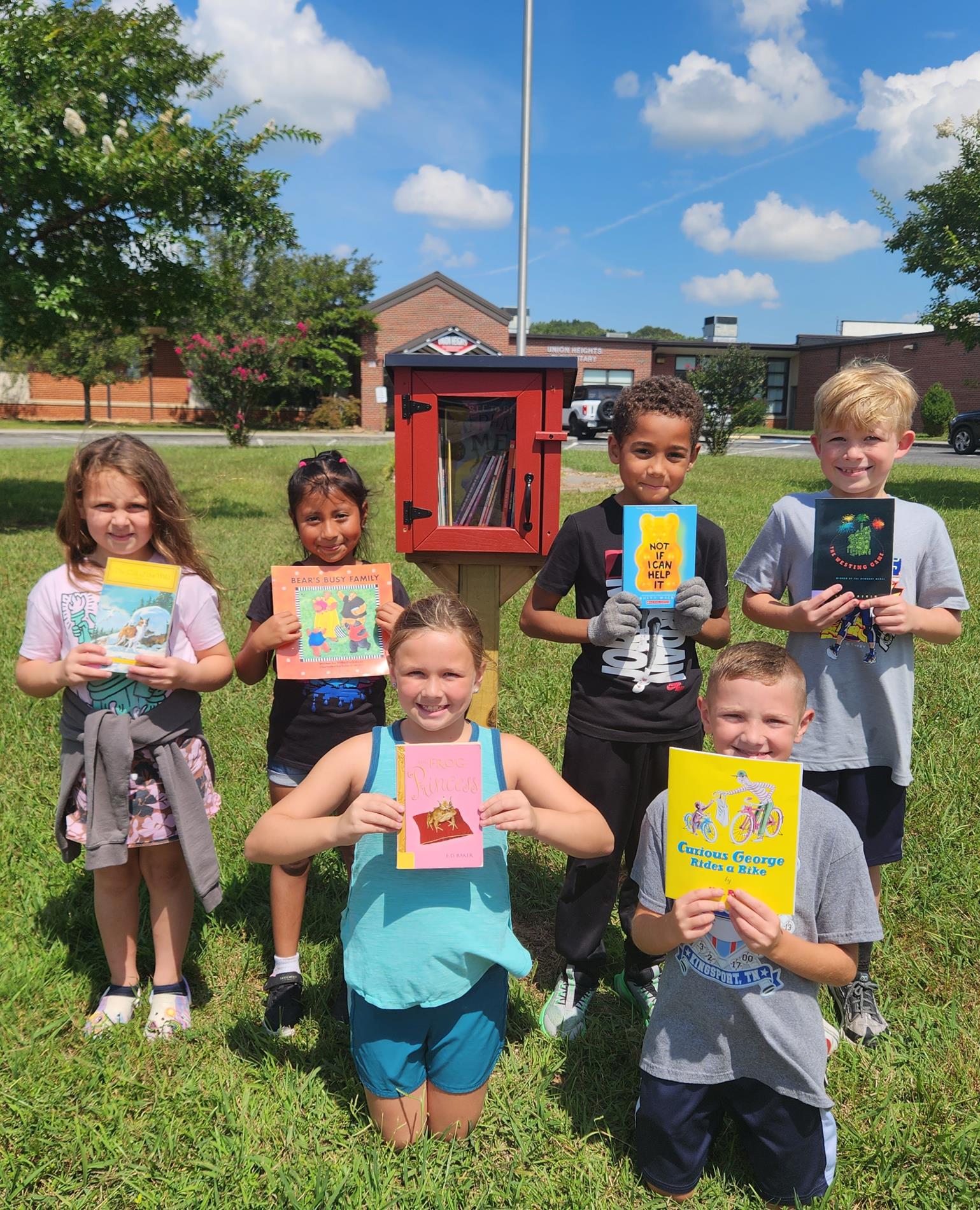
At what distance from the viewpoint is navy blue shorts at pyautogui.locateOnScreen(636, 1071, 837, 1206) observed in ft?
6.22

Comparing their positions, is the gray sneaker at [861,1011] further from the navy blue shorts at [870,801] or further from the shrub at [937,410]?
the shrub at [937,410]

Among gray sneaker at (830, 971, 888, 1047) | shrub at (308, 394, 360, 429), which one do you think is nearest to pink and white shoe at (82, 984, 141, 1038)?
gray sneaker at (830, 971, 888, 1047)

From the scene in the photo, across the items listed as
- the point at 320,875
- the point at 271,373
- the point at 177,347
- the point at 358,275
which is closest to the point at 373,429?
the point at 358,275

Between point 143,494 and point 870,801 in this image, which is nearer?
point 143,494

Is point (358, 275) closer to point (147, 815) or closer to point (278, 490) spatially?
point (278, 490)

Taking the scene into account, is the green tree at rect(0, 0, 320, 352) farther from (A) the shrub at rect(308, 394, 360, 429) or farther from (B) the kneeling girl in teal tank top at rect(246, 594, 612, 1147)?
(A) the shrub at rect(308, 394, 360, 429)

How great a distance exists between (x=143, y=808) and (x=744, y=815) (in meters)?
1.67

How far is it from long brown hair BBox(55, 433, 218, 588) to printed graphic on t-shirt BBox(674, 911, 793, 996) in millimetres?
1699

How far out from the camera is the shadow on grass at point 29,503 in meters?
10.8

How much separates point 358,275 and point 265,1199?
3980 centimetres

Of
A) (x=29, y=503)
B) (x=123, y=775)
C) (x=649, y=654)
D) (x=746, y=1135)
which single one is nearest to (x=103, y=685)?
(x=123, y=775)

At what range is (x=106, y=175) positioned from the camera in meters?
9.36

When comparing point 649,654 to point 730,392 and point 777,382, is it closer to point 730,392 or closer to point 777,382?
point 730,392

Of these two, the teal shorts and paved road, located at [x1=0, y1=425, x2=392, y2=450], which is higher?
paved road, located at [x1=0, y1=425, x2=392, y2=450]
